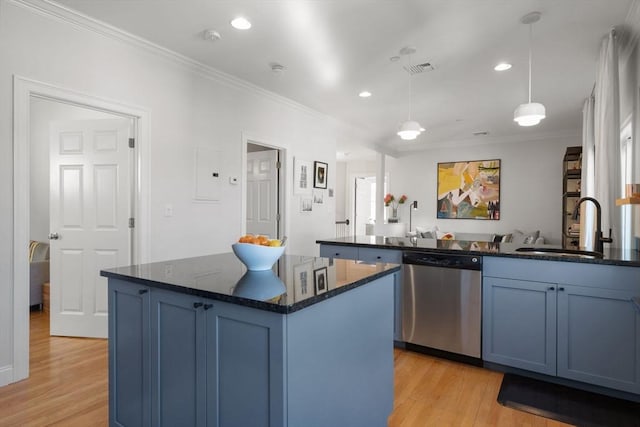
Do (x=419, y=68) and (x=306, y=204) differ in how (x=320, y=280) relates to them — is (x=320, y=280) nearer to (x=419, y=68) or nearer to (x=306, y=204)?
(x=419, y=68)

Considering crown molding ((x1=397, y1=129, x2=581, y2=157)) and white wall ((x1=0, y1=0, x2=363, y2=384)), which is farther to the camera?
crown molding ((x1=397, y1=129, x2=581, y2=157))

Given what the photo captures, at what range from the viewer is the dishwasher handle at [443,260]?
8.74 feet

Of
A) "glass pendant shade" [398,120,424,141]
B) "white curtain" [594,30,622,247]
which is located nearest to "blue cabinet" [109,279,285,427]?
"glass pendant shade" [398,120,424,141]

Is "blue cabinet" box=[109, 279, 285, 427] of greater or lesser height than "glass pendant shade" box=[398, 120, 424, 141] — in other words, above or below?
below

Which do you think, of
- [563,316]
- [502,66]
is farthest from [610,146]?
[563,316]

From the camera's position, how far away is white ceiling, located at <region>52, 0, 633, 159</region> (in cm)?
268

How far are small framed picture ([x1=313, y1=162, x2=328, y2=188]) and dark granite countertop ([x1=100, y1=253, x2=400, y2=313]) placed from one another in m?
3.47

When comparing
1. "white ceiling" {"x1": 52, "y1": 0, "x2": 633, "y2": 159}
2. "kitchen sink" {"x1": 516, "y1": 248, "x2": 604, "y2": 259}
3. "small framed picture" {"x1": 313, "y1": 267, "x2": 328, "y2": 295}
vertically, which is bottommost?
"small framed picture" {"x1": 313, "y1": 267, "x2": 328, "y2": 295}

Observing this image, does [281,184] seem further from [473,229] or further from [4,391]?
[473,229]

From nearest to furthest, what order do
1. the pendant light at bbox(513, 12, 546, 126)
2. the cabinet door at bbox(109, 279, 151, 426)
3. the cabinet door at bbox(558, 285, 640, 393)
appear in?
the cabinet door at bbox(109, 279, 151, 426) < the cabinet door at bbox(558, 285, 640, 393) < the pendant light at bbox(513, 12, 546, 126)

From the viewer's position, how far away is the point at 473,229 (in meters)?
7.61

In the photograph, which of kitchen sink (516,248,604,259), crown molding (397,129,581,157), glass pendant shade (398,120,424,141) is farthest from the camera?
crown molding (397,129,581,157)

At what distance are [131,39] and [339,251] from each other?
260 centimetres

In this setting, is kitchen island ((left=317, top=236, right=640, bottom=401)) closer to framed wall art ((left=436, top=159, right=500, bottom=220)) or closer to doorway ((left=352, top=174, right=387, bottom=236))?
framed wall art ((left=436, top=159, right=500, bottom=220))
